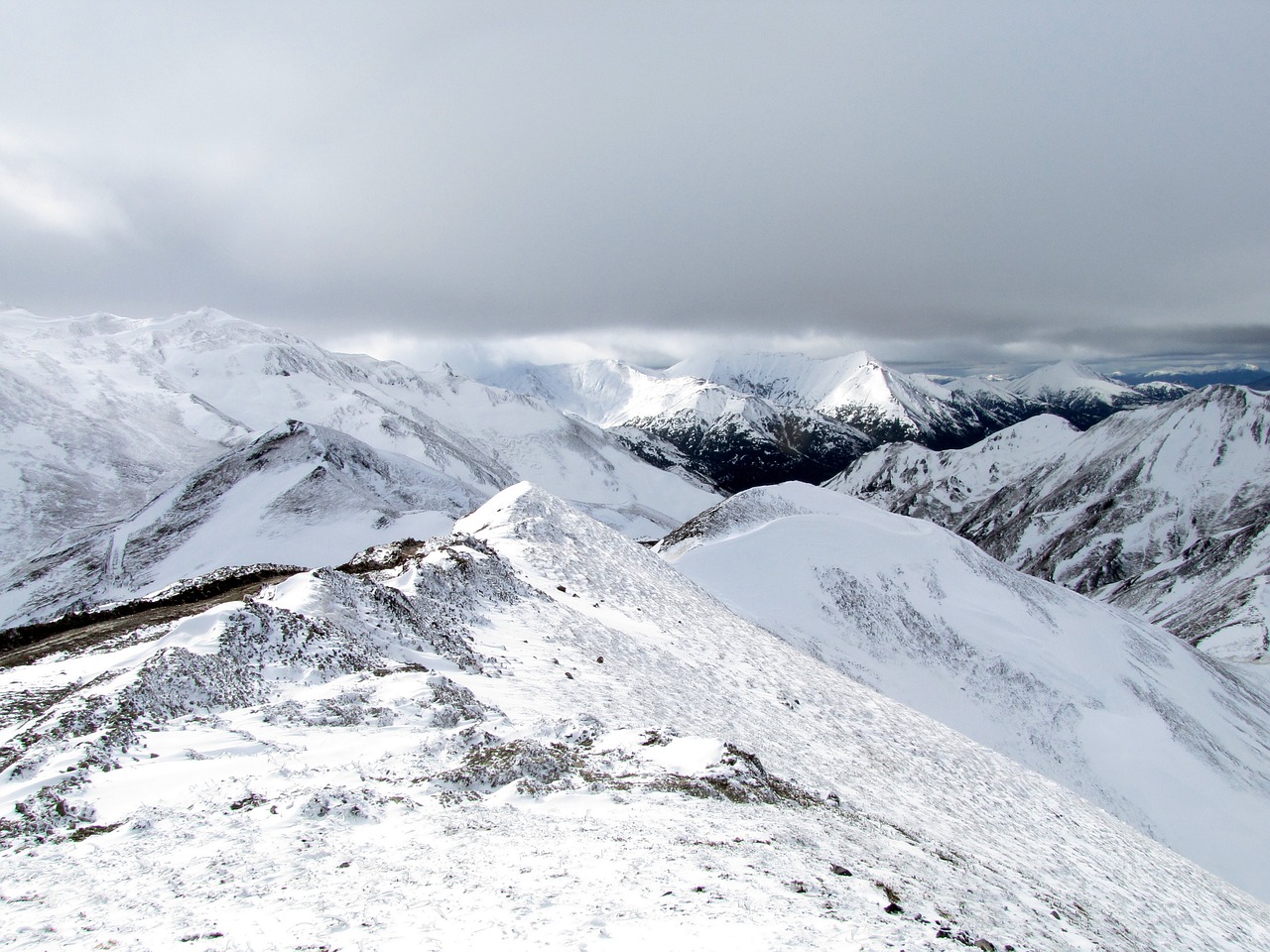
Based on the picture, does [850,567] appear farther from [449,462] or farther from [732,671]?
[449,462]

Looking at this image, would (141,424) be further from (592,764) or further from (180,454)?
(592,764)

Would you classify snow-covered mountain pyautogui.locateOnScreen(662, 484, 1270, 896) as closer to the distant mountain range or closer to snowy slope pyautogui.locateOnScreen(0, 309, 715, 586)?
the distant mountain range

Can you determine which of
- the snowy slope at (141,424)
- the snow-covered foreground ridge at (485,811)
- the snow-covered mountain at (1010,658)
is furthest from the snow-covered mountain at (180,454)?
the snow-covered foreground ridge at (485,811)

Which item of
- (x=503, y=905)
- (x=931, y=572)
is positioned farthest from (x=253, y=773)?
(x=931, y=572)

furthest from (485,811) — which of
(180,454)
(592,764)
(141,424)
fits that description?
(141,424)

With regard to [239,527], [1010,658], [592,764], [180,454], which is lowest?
[1010,658]

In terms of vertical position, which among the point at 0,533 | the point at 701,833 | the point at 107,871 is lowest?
the point at 0,533

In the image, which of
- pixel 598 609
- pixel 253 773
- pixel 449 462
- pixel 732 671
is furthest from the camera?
pixel 449 462
